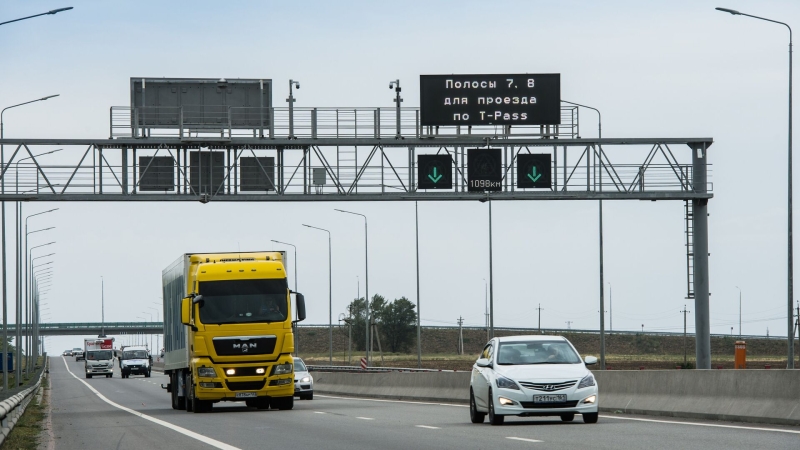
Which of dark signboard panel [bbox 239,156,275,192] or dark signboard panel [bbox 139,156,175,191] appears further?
dark signboard panel [bbox 239,156,275,192]

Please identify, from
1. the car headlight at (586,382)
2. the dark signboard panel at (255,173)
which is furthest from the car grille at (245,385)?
the dark signboard panel at (255,173)

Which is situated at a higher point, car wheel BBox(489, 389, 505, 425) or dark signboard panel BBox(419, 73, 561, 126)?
dark signboard panel BBox(419, 73, 561, 126)

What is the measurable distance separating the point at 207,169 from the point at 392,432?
2128 cm

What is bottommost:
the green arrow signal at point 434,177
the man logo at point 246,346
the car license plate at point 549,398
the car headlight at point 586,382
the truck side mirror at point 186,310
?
the car license plate at point 549,398

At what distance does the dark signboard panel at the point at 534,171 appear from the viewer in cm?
4128

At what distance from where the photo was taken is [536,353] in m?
22.3

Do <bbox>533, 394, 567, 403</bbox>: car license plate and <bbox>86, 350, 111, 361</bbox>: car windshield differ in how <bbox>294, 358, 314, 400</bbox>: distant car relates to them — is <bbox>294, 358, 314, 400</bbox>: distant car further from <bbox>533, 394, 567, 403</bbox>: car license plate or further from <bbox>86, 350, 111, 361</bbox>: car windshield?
<bbox>86, 350, 111, 361</bbox>: car windshield

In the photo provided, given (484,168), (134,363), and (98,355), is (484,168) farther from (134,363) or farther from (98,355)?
(98,355)

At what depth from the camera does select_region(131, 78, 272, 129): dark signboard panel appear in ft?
136

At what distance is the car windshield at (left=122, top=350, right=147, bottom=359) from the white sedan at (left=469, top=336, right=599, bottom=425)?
68.3 meters

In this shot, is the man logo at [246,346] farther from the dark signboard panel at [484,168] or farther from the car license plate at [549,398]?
the dark signboard panel at [484,168]

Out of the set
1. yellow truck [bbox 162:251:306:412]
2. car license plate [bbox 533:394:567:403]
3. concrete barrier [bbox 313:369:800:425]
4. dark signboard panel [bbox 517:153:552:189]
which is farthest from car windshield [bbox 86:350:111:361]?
car license plate [bbox 533:394:567:403]

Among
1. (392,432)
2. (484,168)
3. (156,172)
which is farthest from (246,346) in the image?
(484,168)

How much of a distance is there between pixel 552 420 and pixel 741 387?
11.8ft
